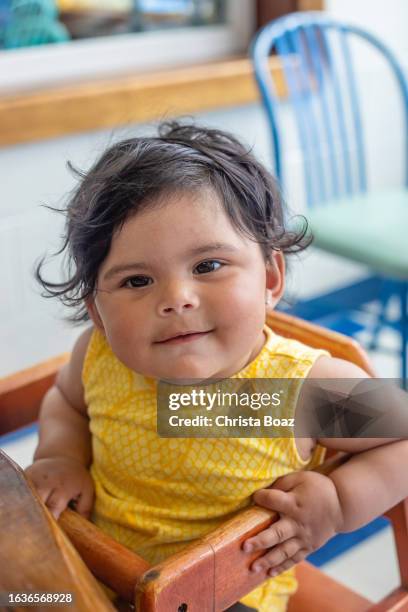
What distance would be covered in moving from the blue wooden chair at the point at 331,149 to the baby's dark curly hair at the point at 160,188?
2.97ft

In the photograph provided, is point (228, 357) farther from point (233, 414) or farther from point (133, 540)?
point (133, 540)

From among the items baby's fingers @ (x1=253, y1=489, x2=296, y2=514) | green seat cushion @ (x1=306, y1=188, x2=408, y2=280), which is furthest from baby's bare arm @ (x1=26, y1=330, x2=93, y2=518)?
green seat cushion @ (x1=306, y1=188, x2=408, y2=280)

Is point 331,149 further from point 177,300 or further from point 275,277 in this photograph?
point 177,300

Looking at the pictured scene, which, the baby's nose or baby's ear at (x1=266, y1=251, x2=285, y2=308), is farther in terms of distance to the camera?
baby's ear at (x1=266, y1=251, x2=285, y2=308)

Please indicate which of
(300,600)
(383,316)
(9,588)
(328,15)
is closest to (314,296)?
(383,316)

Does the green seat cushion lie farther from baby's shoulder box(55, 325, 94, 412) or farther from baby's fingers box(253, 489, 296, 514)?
baby's fingers box(253, 489, 296, 514)

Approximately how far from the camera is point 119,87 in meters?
2.15

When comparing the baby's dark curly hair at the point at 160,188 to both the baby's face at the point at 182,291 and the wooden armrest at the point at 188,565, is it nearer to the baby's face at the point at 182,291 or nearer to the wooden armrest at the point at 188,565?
the baby's face at the point at 182,291

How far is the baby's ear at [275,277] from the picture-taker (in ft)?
3.20

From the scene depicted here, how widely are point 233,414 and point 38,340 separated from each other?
53.7 inches

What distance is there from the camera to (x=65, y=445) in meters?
1.07

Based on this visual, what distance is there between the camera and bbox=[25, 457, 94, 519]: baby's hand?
3.23ft

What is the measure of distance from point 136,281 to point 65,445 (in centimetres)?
28

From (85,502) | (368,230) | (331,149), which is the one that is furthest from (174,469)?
(331,149)
